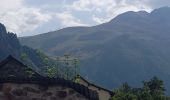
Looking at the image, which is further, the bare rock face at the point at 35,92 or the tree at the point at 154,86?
the tree at the point at 154,86

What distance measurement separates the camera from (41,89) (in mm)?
15227

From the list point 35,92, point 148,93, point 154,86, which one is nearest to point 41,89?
point 35,92

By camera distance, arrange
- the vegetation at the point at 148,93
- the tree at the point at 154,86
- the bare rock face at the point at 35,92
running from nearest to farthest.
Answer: the bare rock face at the point at 35,92 < the vegetation at the point at 148,93 < the tree at the point at 154,86

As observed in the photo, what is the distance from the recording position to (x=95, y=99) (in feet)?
49.8

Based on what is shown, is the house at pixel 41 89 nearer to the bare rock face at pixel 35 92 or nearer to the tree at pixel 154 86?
the bare rock face at pixel 35 92

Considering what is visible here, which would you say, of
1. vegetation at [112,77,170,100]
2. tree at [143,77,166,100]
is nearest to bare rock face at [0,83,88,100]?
vegetation at [112,77,170,100]

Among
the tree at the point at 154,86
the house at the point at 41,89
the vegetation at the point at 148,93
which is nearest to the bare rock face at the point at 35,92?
the house at the point at 41,89

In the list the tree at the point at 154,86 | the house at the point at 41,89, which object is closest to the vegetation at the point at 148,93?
the tree at the point at 154,86

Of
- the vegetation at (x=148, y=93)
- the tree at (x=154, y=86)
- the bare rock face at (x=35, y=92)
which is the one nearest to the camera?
the bare rock face at (x=35, y=92)

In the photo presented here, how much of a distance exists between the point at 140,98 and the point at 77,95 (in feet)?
144

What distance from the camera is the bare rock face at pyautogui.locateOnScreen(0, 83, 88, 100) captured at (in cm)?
1499

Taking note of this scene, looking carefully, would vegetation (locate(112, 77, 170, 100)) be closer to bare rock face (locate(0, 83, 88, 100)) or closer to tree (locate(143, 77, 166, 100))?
tree (locate(143, 77, 166, 100))

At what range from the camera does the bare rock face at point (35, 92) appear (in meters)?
15.0

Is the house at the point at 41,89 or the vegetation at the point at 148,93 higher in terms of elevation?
the vegetation at the point at 148,93
